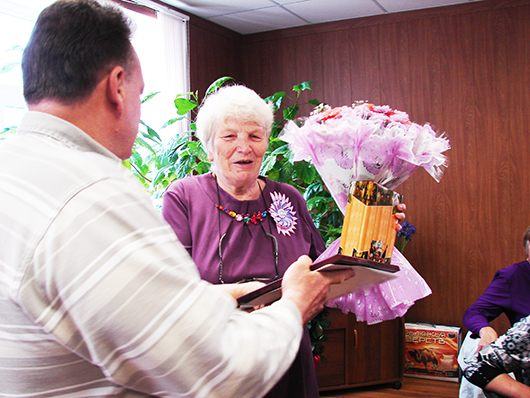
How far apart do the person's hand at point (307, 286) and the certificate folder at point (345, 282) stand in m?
0.02

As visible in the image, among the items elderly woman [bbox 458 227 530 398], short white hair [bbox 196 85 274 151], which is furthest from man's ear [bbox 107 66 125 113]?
elderly woman [bbox 458 227 530 398]

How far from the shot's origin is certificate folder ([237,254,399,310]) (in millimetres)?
927

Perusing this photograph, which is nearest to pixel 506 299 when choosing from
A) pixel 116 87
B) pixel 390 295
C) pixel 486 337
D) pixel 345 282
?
pixel 486 337

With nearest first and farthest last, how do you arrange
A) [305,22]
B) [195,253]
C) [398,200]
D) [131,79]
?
[131,79]
[398,200]
[195,253]
[305,22]

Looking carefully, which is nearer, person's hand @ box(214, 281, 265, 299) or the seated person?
person's hand @ box(214, 281, 265, 299)

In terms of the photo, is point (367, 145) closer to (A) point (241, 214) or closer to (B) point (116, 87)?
(A) point (241, 214)

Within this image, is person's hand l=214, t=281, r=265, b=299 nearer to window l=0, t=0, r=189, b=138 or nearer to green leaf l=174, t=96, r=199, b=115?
green leaf l=174, t=96, r=199, b=115

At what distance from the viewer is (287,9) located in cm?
427

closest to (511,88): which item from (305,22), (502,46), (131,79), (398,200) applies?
(502,46)

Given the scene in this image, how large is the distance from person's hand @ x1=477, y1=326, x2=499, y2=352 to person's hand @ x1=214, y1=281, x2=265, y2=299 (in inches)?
52.7

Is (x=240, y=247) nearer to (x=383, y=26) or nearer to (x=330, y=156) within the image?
(x=330, y=156)

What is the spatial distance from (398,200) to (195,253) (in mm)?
623

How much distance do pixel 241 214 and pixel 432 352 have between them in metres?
2.89

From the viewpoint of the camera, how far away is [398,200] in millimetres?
1298
